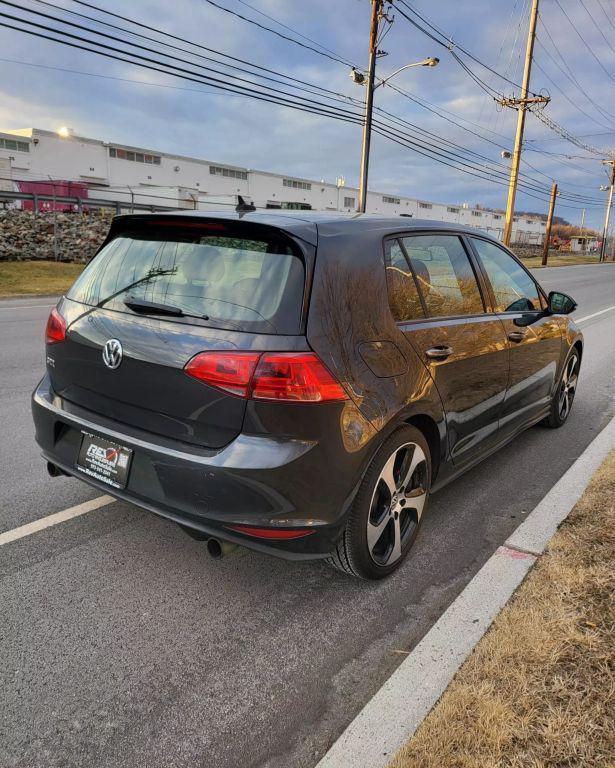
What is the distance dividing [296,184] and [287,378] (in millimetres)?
63496

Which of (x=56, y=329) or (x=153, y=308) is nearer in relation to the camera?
(x=153, y=308)

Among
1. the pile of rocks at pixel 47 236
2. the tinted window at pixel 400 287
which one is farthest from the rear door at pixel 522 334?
the pile of rocks at pixel 47 236

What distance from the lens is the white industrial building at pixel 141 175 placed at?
43250 millimetres

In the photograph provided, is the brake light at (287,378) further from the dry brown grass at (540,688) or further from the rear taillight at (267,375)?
the dry brown grass at (540,688)

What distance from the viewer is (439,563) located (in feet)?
10.2

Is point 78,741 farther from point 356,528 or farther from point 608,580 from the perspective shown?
point 608,580

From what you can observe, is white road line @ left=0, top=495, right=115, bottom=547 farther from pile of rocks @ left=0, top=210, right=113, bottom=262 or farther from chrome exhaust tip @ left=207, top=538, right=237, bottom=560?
pile of rocks @ left=0, top=210, right=113, bottom=262

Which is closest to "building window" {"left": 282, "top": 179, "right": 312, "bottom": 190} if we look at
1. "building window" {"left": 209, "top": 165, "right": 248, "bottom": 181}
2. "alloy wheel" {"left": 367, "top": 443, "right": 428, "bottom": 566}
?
"building window" {"left": 209, "top": 165, "right": 248, "bottom": 181}

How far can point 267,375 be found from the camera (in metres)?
2.25

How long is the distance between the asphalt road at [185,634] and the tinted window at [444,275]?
1.30m

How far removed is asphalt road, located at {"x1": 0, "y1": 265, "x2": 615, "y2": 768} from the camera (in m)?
1.97

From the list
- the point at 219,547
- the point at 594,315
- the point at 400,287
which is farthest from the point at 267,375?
the point at 594,315

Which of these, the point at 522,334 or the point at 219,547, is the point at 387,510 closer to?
the point at 219,547

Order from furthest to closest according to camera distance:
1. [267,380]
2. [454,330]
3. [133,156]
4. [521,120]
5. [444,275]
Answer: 1. [133,156]
2. [521,120]
3. [444,275]
4. [454,330]
5. [267,380]
